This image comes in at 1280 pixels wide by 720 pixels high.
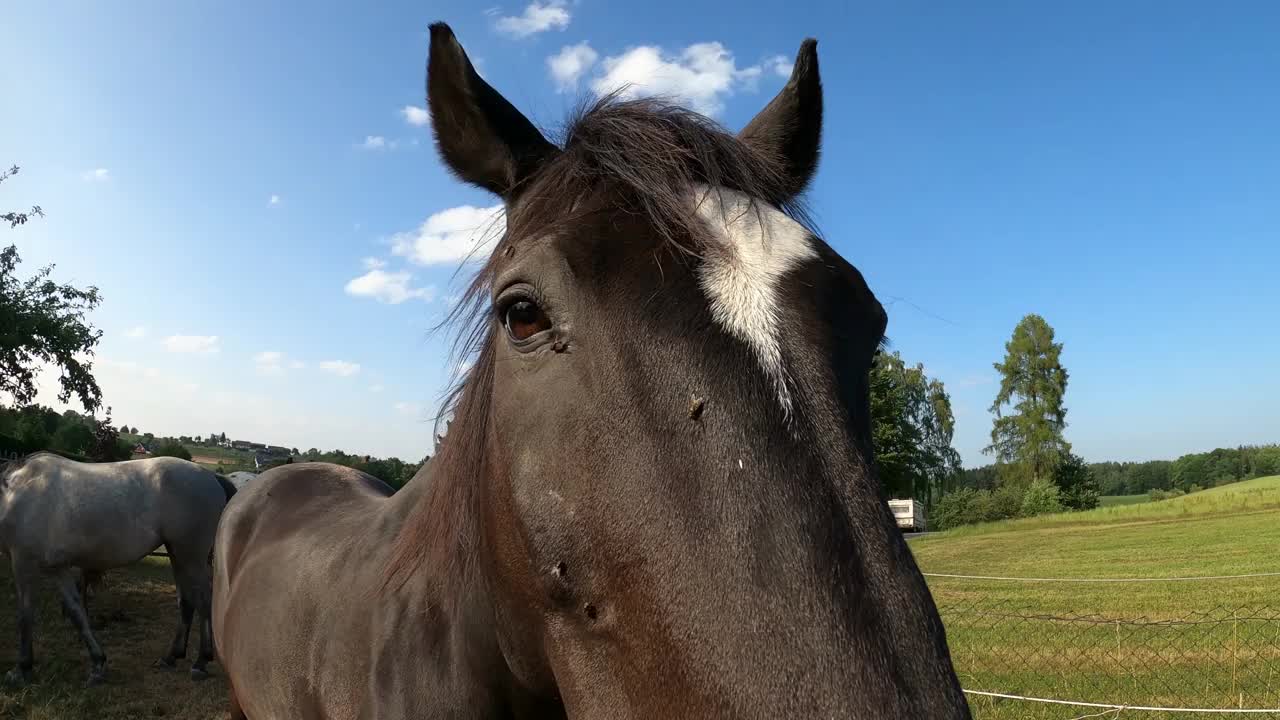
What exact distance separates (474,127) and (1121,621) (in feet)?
30.6

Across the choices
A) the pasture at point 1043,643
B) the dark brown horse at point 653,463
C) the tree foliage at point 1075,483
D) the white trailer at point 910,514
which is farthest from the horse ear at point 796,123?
the tree foliage at point 1075,483

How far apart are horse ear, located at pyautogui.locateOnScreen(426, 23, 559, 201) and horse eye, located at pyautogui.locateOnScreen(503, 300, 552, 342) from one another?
0.43 meters

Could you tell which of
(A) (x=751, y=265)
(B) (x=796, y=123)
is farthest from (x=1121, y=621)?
(A) (x=751, y=265)

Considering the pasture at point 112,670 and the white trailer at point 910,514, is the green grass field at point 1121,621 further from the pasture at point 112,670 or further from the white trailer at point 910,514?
the white trailer at point 910,514

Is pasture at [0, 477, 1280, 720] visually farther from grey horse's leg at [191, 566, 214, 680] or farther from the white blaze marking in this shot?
the white blaze marking

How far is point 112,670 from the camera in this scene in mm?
8602

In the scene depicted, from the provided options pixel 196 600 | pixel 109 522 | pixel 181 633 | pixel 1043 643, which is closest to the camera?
pixel 181 633

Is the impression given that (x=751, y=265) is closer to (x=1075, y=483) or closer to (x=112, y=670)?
(x=112, y=670)

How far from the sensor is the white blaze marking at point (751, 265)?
3.93 ft

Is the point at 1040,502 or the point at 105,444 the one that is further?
the point at 1040,502

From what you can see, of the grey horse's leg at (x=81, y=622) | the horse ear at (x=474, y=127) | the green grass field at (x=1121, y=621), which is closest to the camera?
the horse ear at (x=474, y=127)

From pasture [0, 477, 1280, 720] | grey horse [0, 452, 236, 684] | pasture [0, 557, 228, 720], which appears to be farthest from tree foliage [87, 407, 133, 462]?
grey horse [0, 452, 236, 684]

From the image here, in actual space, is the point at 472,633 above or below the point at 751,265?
below

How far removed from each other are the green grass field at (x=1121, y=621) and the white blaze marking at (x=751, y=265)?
743cm
